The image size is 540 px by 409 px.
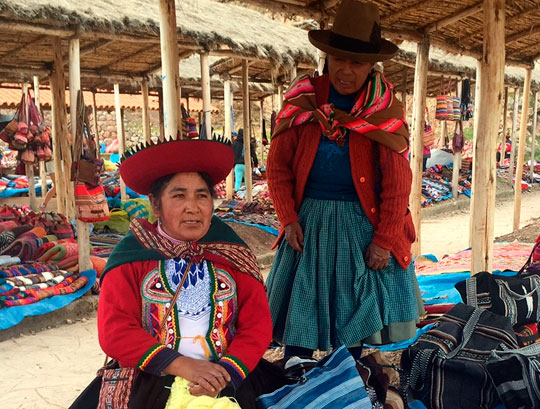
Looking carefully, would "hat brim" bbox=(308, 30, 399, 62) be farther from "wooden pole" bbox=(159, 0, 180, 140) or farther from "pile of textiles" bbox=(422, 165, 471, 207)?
"pile of textiles" bbox=(422, 165, 471, 207)

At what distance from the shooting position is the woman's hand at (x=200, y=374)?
173cm

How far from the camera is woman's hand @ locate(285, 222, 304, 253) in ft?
7.60

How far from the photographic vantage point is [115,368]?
1.93 m

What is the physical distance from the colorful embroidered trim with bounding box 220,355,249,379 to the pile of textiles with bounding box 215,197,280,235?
220 inches

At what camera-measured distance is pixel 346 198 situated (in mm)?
2273

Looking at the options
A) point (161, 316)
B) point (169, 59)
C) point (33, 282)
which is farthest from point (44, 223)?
point (161, 316)

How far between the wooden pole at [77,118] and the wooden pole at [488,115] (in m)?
3.29

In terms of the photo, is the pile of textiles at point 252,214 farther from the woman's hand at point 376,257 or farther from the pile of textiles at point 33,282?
the woman's hand at point 376,257

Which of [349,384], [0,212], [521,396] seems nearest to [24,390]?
[349,384]

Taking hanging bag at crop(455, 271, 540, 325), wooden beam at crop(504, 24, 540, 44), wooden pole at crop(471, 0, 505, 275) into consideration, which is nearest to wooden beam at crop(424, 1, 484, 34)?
wooden pole at crop(471, 0, 505, 275)

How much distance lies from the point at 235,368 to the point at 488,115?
115 inches

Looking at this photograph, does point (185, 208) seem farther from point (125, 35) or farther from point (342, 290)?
point (125, 35)

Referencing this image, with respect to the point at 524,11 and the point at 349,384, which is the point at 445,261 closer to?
the point at 524,11

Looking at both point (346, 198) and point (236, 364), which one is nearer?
point (236, 364)
